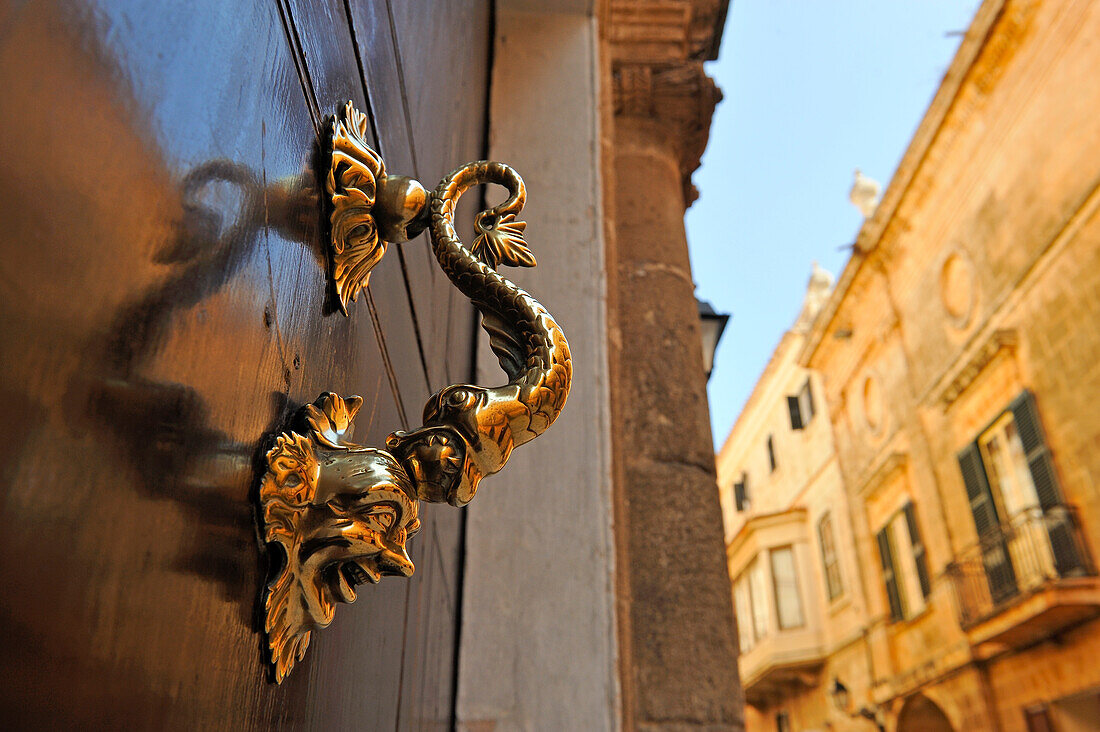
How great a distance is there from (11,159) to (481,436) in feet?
0.86

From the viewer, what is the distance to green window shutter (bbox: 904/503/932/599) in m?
13.4

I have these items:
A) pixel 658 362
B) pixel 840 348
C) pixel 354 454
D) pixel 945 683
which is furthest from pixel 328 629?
pixel 840 348

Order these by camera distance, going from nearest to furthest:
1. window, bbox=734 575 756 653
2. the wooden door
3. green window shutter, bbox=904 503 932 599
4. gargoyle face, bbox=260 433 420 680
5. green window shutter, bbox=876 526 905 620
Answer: the wooden door
gargoyle face, bbox=260 433 420 680
green window shutter, bbox=904 503 932 599
green window shutter, bbox=876 526 905 620
window, bbox=734 575 756 653

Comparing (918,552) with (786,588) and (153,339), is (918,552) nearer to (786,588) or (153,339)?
(786,588)

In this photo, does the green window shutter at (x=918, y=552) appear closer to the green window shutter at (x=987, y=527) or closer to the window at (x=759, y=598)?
the green window shutter at (x=987, y=527)

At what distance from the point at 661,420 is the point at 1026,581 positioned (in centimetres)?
959

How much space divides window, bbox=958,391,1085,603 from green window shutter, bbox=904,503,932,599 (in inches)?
63.5

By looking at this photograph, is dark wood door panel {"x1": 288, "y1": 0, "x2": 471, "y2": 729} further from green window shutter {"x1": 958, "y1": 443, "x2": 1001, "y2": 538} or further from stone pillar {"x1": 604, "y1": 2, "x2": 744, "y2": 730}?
green window shutter {"x1": 958, "y1": 443, "x2": 1001, "y2": 538}

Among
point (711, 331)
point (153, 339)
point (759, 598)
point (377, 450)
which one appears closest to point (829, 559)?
point (759, 598)

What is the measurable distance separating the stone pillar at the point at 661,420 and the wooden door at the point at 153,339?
1535 millimetres

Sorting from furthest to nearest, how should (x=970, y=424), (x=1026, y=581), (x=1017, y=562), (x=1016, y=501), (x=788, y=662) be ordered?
(x=788, y=662)
(x=970, y=424)
(x=1016, y=501)
(x=1017, y=562)
(x=1026, y=581)

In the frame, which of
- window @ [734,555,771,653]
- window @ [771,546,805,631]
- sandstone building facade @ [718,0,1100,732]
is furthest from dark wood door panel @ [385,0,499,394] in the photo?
window @ [734,555,771,653]

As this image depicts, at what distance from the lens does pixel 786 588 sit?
18391 mm

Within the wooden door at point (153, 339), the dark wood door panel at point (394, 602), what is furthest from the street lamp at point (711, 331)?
the wooden door at point (153, 339)
